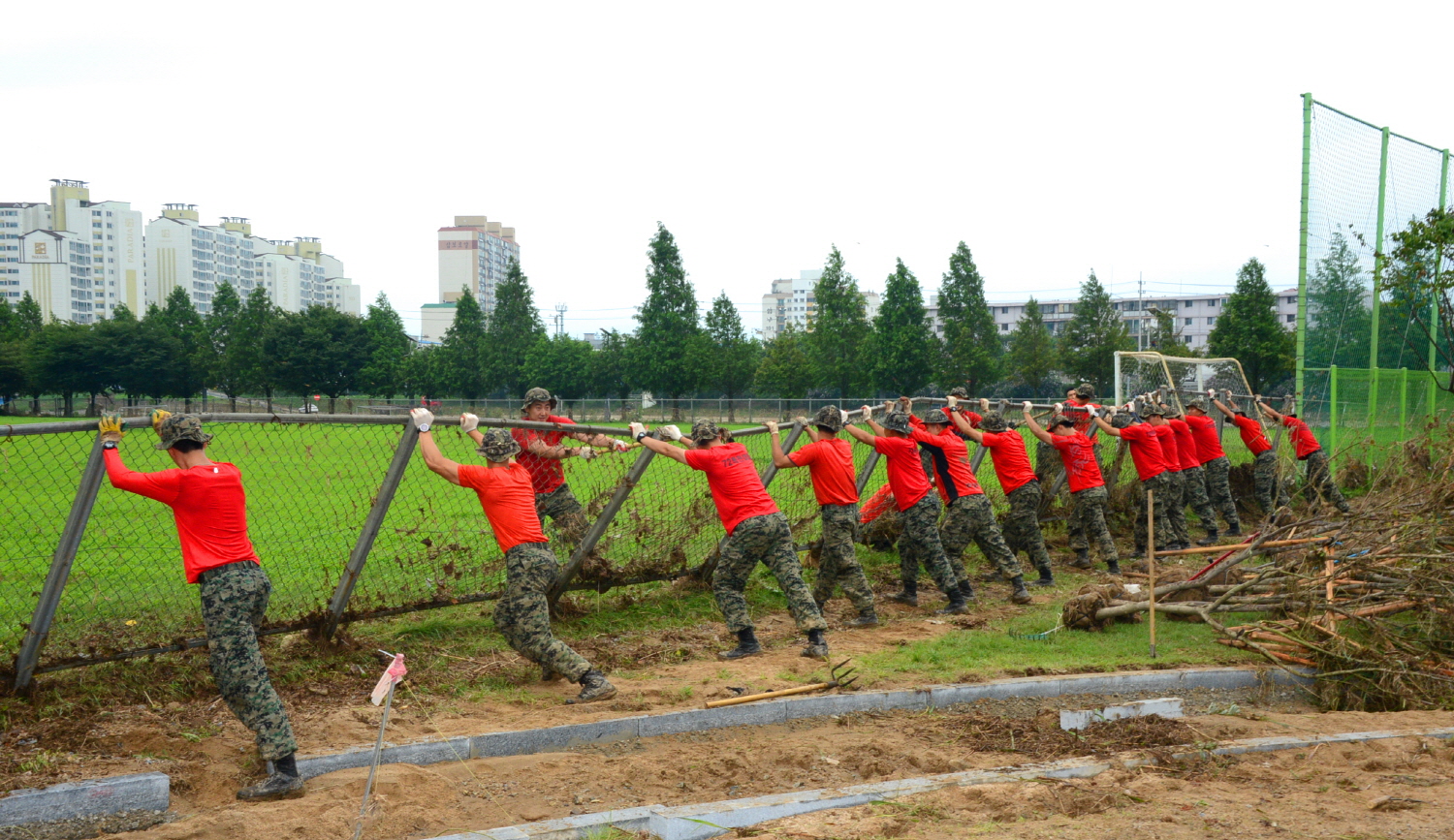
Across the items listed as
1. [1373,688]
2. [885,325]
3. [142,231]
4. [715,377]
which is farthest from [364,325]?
[142,231]

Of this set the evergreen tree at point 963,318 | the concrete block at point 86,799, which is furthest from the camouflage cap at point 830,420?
the evergreen tree at point 963,318

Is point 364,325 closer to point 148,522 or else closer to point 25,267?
point 148,522

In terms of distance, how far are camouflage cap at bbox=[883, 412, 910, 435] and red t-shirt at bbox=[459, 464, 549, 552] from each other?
4.29 meters

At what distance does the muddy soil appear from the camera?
4.66m

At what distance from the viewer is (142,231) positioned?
144 meters

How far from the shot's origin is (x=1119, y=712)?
6566 millimetres

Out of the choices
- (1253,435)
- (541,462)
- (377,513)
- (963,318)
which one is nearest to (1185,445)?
(1253,435)

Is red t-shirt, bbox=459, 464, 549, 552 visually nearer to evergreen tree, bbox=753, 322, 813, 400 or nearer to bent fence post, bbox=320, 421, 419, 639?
bent fence post, bbox=320, 421, 419, 639

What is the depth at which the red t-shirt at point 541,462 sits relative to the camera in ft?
27.0

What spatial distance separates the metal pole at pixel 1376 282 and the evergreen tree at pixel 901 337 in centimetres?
2701

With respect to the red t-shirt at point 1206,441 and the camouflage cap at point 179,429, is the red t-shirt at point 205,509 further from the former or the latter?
the red t-shirt at point 1206,441

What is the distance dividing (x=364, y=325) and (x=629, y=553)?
52647 millimetres

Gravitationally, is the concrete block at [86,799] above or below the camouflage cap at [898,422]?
below

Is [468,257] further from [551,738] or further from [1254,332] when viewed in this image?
[551,738]
